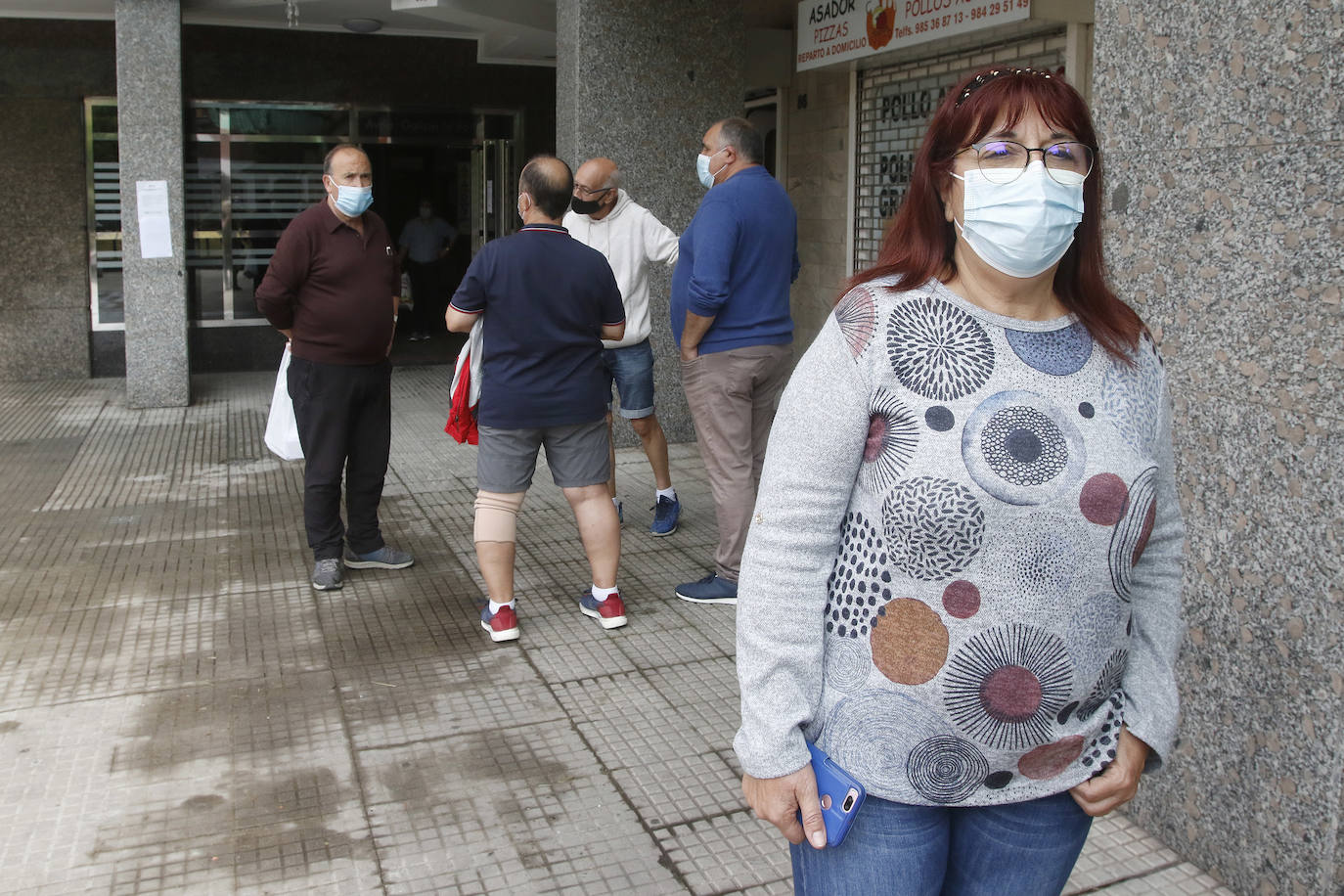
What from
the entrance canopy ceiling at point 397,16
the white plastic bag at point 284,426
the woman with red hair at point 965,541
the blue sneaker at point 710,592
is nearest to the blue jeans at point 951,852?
the woman with red hair at point 965,541

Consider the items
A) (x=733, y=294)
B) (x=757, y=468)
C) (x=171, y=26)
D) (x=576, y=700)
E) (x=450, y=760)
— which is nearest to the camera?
(x=450, y=760)

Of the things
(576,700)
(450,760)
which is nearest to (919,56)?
(576,700)

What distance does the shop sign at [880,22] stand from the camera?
6.87 meters

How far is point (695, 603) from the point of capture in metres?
5.45

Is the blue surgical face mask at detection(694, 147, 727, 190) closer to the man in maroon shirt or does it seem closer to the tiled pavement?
the man in maroon shirt

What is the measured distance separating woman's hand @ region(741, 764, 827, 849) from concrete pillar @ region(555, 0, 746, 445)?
22.8ft

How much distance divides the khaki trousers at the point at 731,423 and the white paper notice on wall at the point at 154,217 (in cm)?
660

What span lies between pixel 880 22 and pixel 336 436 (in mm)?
4626

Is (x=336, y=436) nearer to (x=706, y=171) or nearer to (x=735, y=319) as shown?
(x=735, y=319)

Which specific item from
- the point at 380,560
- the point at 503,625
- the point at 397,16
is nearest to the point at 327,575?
the point at 380,560

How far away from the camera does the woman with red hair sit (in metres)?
1.72

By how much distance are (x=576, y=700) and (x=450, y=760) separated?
603 mm

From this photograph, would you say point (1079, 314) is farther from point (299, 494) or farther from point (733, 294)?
point (299, 494)

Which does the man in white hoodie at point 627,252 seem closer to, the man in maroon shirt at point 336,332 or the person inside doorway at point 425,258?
the man in maroon shirt at point 336,332
